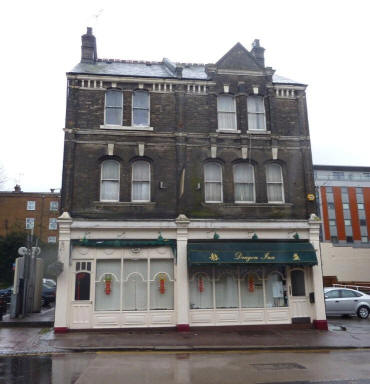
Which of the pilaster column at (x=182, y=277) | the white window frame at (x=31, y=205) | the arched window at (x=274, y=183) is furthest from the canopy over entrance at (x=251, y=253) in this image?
the white window frame at (x=31, y=205)

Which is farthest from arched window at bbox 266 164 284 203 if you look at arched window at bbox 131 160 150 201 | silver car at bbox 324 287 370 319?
silver car at bbox 324 287 370 319

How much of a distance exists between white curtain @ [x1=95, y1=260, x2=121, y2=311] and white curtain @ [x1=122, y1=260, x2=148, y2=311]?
275mm

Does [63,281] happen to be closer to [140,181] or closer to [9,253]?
[140,181]

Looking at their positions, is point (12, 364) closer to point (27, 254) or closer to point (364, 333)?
point (27, 254)

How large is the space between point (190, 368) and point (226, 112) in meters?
11.6

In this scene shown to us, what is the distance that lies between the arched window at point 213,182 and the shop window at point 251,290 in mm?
3449

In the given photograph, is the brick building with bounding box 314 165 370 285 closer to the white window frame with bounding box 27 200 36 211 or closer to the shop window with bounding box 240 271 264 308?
the white window frame with bounding box 27 200 36 211

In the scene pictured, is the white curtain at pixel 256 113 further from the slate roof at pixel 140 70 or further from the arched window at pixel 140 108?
the arched window at pixel 140 108

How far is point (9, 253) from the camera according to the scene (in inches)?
1586

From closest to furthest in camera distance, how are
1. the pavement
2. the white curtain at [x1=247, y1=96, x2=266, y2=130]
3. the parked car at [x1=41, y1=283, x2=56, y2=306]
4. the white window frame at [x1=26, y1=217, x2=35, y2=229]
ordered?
the pavement
the white curtain at [x1=247, y1=96, x2=266, y2=130]
the parked car at [x1=41, y1=283, x2=56, y2=306]
the white window frame at [x1=26, y1=217, x2=35, y2=229]

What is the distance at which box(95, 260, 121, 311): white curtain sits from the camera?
49.1 feet

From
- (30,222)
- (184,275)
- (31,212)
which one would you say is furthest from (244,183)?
(31,212)

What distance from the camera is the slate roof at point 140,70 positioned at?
17.2 m

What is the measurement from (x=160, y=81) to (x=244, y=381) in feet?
42.1
